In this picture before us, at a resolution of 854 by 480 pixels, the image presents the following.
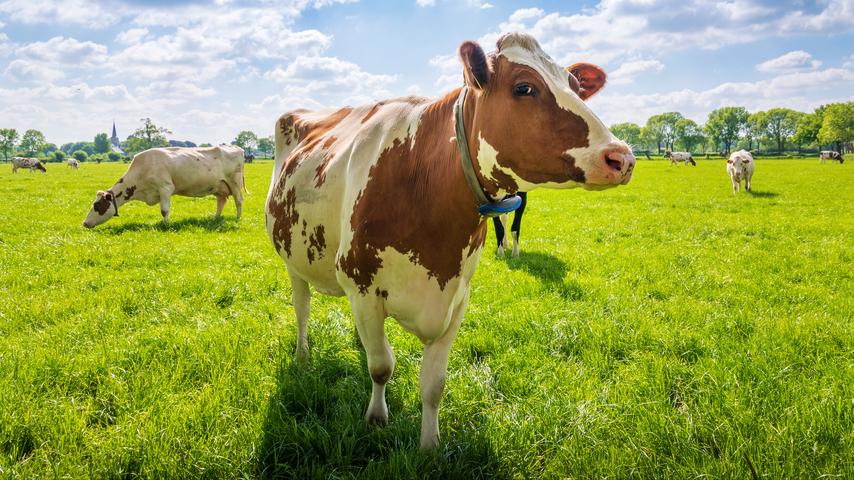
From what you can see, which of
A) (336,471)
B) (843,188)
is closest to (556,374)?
(336,471)

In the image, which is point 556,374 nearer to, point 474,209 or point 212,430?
point 474,209

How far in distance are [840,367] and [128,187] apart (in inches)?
549

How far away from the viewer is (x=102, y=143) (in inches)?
6855

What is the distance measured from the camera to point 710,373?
3451 mm

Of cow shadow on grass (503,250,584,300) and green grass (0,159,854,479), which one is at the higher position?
cow shadow on grass (503,250,584,300)

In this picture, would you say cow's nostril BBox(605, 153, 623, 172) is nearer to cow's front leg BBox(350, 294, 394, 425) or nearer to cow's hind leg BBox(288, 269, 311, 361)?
cow's front leg BBox(350, 294, 394, 425)

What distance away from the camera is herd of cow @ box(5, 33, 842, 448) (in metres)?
1.76

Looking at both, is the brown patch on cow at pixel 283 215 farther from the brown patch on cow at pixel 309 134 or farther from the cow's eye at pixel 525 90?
the cow's eye at pixel 525 90

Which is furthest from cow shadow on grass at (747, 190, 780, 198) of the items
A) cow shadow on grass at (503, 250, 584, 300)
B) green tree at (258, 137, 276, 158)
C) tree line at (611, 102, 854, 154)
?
green tree at (258, 137, 276, 158)

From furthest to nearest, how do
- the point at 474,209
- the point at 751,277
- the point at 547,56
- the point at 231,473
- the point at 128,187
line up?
the point at 128,187
the point at 751,277
the point at 231,473
the point at 474,209
the point at 547,56

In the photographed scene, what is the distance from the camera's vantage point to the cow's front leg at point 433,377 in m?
2.63

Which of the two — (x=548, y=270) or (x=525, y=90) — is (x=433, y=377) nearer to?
(x=525, y=90)

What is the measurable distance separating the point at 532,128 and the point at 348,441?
2103mm

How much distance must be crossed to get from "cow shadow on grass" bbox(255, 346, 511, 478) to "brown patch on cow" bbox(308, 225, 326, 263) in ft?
3.19
